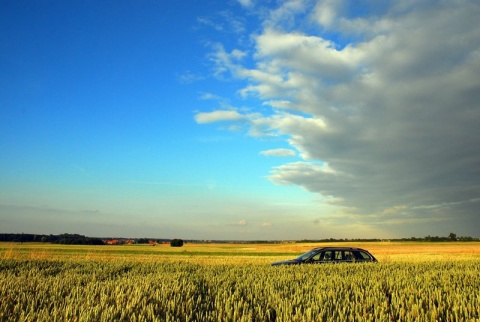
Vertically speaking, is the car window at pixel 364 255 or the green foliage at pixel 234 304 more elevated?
the green foliage at pixel 234 304

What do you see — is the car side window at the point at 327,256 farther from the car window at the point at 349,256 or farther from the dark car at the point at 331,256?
the car window at the point at 349,256

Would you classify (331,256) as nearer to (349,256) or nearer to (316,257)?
(316,257)

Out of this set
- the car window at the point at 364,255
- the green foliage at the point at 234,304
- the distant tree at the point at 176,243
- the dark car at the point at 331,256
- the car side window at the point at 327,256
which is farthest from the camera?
the distant tree at the point at 176,243

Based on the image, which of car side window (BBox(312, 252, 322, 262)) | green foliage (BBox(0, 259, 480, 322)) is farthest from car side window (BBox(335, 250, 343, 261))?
green foliage (BBox(0, 259, 480, 322))

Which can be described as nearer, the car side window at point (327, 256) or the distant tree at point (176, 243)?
the car side window at point (327, 256)

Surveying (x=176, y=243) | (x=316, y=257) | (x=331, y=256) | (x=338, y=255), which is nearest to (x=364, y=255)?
(x=338, y=255)

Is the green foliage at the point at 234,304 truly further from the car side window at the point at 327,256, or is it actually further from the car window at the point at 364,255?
the car window at the point at 364,255

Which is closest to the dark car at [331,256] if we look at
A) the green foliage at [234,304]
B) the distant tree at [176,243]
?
the green foliage at [234,304]

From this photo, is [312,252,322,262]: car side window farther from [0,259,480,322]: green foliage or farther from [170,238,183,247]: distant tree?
[170,238,183,247]: distant tree

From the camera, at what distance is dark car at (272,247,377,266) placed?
17.2 metres

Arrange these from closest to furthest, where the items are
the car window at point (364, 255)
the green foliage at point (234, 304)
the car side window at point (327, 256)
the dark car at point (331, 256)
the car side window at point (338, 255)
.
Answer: the green foliage at point (234, 304), the dark car at point (331, 256), the car side window at point (327, 256), the car side window at point (338, 255), the car window at point (364, 255)

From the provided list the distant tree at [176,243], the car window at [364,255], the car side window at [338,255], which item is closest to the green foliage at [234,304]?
the car side window at [338,255]

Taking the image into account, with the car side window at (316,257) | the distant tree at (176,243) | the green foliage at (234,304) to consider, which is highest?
the green foliage at (234,304)

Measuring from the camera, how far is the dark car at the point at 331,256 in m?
17.2
